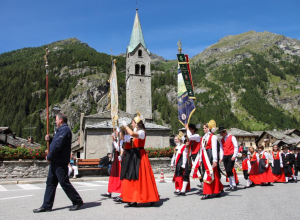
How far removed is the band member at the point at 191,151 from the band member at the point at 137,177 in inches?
84.4

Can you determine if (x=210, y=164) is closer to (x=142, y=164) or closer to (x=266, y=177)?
(x=142, y=164)

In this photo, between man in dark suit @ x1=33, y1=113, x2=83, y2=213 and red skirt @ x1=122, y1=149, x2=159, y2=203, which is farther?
red skirt @ x1=122, y1=149, x2=159, y2=203

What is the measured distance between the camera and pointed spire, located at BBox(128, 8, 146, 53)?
53.2 metres

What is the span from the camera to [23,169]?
15133 mm

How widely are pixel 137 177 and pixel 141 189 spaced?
0.28 metres

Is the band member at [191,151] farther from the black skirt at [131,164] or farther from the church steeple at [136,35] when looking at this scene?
the church steeple at [136,35]

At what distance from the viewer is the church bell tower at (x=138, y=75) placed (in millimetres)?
Answer: 50625

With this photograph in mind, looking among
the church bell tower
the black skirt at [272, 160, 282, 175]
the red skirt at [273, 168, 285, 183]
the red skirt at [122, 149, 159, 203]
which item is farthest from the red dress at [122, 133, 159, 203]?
the church bell tower

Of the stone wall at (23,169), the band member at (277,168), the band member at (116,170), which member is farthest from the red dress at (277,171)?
the stone wall at (23,169)

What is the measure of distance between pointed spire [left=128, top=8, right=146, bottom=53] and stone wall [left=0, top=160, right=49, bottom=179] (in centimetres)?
3991

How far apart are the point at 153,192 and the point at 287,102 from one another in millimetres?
204641

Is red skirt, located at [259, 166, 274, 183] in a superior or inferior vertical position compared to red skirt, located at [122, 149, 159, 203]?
inferior

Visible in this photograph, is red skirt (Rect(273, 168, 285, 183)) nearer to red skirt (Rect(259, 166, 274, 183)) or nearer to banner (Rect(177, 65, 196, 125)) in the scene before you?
red skirt (Rect(259, 166, 274, 183))

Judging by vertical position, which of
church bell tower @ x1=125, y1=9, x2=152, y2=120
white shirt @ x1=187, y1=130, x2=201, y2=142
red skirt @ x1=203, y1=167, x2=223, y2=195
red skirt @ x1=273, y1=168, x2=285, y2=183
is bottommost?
red skirt @ x1=273, y1=168, x2=285, y2=183
